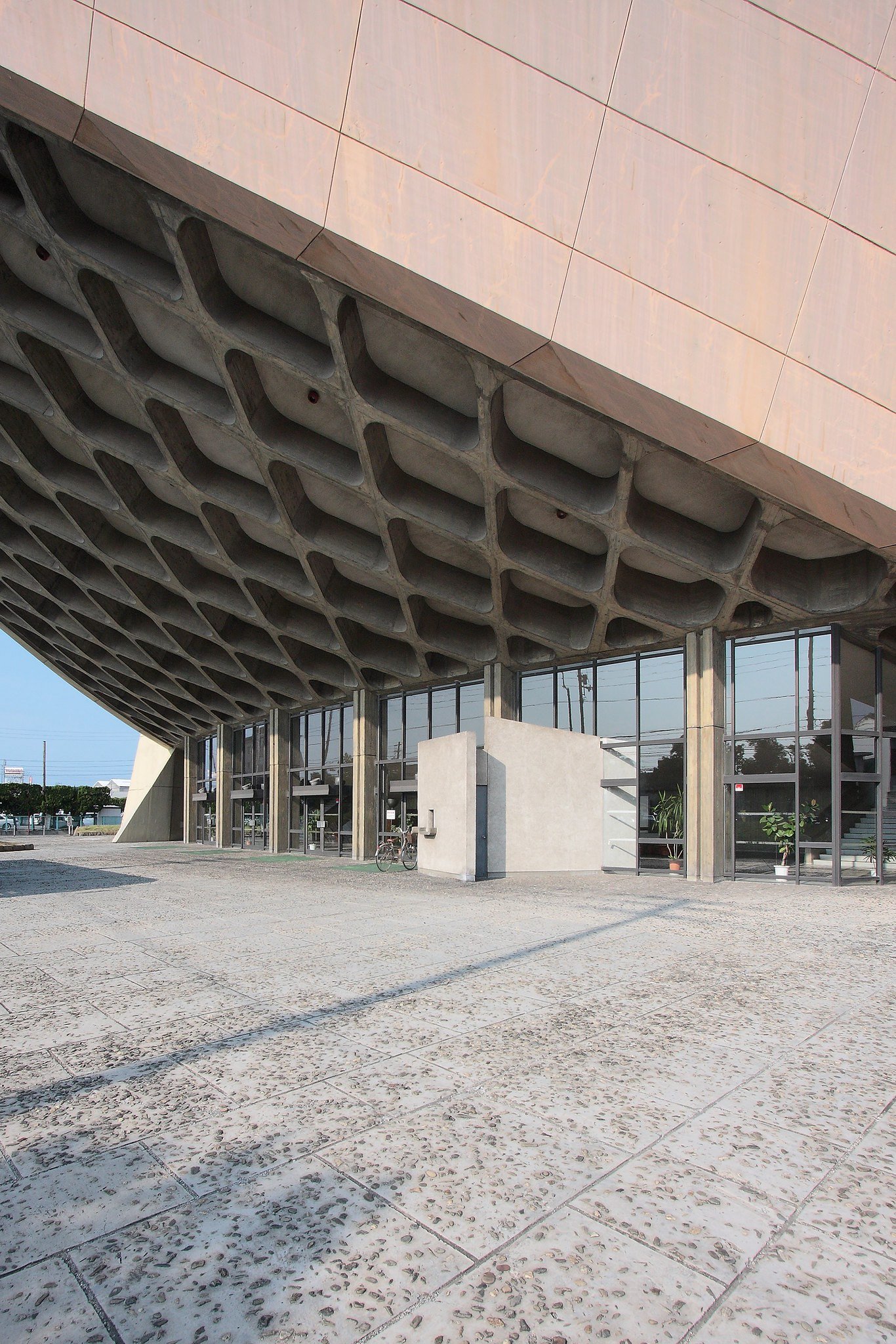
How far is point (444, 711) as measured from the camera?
2508cm

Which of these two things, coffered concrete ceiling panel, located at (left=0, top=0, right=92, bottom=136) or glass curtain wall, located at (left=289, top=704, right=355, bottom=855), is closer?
coffered concrete ceiling panel, located at (left=0, top=0, right=92, bottom=136)

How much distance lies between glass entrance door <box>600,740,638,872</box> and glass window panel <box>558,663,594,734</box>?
1.18 m

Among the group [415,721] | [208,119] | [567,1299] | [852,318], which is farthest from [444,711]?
[567,1299]

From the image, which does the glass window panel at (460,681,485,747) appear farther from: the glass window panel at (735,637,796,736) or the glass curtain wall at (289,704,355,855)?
the glass window panel at (735,637,796,736)

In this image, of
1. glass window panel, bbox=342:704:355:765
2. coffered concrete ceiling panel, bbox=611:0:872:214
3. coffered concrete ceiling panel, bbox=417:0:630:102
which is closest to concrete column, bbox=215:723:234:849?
glass window panel, bbox=342:704:355:765

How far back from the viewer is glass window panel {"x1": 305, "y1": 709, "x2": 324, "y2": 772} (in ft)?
100.0

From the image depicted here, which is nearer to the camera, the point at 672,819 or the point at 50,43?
the point at 50,43

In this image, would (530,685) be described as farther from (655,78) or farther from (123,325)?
(655,78)

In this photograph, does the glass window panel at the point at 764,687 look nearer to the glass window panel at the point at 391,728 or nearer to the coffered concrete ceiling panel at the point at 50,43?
the glass window panel at the point at 391,728

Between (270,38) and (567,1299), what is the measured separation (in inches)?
518

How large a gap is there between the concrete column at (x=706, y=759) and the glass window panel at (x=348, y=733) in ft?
44.3

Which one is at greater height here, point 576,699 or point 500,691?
point 500,691

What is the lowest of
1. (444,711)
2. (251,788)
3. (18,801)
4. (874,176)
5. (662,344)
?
(18,801)

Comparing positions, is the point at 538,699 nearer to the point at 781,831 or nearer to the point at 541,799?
the point at 541,799
